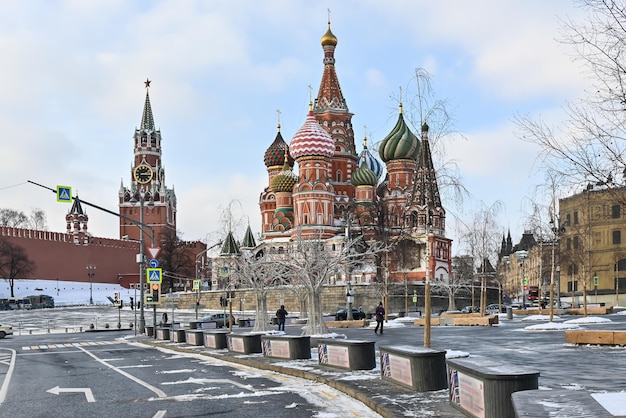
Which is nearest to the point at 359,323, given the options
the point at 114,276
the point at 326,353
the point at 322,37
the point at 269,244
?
the point at 326,353

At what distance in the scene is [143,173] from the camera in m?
144

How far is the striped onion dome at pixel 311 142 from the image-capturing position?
284 feet

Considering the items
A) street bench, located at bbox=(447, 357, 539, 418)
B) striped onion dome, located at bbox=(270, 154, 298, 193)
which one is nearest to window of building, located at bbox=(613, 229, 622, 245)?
striped onion dome, located at bbox=(270, 154, 298, 193)

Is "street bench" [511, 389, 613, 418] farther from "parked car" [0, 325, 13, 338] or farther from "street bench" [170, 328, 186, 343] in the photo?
"parked car" [0, 325, 13, 338]

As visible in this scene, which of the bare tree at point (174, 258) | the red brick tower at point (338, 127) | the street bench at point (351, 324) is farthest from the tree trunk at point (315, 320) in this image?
the bare tree at point (174, 258)

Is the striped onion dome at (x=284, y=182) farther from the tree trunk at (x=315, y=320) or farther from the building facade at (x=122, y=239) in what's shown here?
the tree trunk at (x=315, y=320)

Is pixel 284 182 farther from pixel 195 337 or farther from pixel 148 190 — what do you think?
pixel 195 337

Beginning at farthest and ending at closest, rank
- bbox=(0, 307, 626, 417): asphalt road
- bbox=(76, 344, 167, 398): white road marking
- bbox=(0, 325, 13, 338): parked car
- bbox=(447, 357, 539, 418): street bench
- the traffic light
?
bbox=(0, 325, 13, 338): parked car < the traffic light < bbox=(76, 344, 167, 398): white road marking < bbox=(0, 307, 626, 417): asphalt road < bbox=(447, 357, 539, 418): street bench

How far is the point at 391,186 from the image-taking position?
93.1 m

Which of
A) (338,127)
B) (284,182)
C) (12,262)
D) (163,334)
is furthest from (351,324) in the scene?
(12,262)

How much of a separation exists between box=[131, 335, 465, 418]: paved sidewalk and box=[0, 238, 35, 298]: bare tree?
102 meters

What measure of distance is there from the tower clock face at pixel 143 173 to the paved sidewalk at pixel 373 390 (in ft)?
416

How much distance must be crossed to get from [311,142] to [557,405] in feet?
264

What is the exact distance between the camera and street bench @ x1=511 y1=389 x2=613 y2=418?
6418mm
